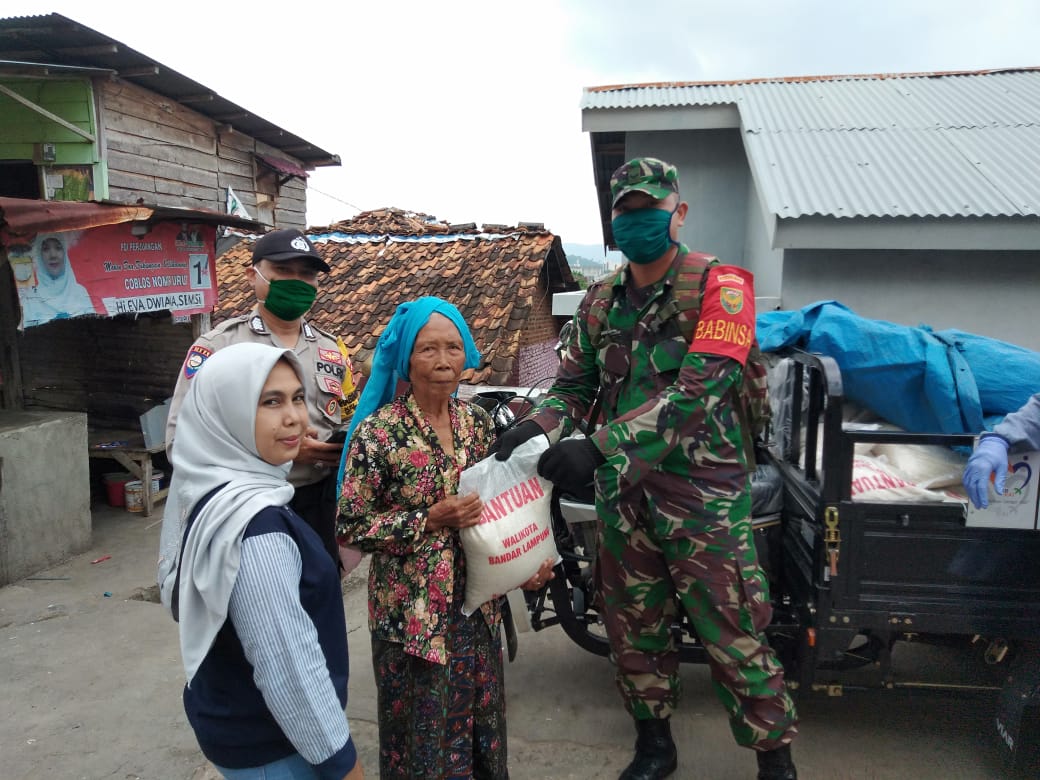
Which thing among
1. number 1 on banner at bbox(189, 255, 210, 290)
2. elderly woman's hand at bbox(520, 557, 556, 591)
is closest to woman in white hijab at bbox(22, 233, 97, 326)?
number 1 on banner at bbox(189, 255, 210, 290)

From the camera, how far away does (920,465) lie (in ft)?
8.32

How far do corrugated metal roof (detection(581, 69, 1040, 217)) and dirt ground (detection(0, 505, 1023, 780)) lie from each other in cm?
361

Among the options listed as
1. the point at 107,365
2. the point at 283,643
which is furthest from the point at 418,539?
the point at 107,365

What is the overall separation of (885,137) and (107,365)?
863 centimetres

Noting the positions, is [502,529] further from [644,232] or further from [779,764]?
[779,764]

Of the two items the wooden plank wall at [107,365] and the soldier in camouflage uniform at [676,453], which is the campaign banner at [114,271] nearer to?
the wooden plank wall at [107,365]

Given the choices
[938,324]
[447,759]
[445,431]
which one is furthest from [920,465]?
[938,324]

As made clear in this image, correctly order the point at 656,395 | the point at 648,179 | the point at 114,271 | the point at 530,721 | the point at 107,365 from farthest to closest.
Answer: the point at 107,365, the point at 114,271, the point at 530,721, the point at 656,395, the point at 648,179

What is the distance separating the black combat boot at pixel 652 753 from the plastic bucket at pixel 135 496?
222 inches

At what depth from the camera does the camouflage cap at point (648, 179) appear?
216 cm

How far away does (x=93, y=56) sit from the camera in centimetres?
822

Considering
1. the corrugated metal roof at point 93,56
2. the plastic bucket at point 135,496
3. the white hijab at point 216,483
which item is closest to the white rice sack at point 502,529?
the white hijab at point 216,483

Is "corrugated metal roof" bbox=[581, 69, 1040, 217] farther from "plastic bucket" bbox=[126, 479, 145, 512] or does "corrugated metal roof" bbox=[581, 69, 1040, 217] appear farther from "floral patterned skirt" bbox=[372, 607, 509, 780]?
"plastic bucket" bbox=[126, 479, 145, 512]

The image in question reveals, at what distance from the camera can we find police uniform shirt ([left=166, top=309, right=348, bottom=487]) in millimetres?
2652
